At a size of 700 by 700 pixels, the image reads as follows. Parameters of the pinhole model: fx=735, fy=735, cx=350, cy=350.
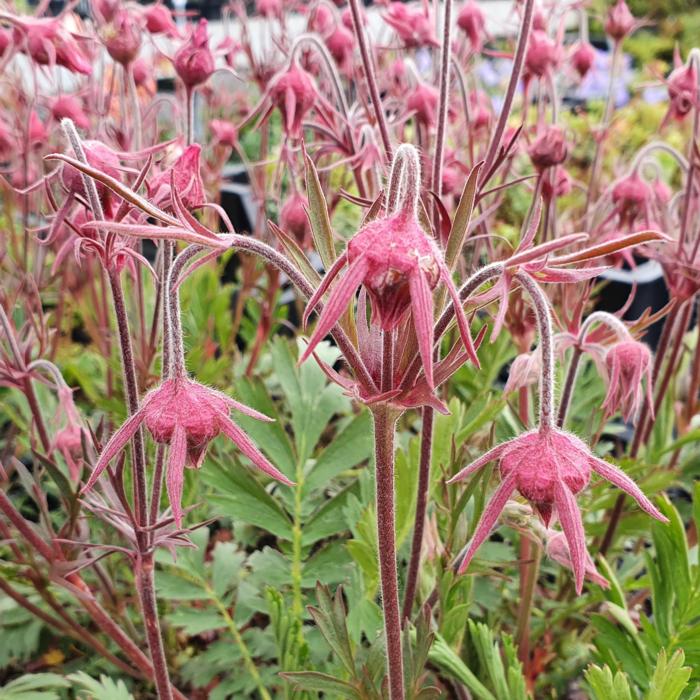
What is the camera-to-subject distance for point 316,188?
0.71 m

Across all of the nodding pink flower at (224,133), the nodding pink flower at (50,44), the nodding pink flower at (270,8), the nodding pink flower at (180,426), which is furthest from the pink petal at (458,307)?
the nodding pink flower at (270,8)

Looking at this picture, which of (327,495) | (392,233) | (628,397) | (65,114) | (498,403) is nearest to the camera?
(392,233)

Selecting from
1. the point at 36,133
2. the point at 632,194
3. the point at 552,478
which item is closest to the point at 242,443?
the point at 552,478

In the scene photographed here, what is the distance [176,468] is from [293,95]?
0.71m

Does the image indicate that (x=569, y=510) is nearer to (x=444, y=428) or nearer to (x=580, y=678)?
(x=444, y=428)

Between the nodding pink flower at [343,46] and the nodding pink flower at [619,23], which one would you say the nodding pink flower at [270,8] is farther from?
the nodding pink flower at [619,23]

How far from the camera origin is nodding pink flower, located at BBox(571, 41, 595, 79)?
1.69 m

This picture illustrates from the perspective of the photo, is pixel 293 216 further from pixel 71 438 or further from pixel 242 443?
pixel 242 443

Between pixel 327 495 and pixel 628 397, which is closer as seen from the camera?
pixel 628 397

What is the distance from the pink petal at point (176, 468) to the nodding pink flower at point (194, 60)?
0.74 metres

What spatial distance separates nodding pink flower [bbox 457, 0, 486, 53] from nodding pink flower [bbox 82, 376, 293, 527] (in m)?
1.26

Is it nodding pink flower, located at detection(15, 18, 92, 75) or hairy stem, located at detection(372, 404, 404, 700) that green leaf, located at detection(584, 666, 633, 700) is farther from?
nodding pink flower, located at detection(15, 18, 92, 75)

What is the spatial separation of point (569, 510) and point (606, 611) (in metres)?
0.82

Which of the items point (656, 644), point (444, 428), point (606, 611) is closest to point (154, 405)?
point (444, 428)
